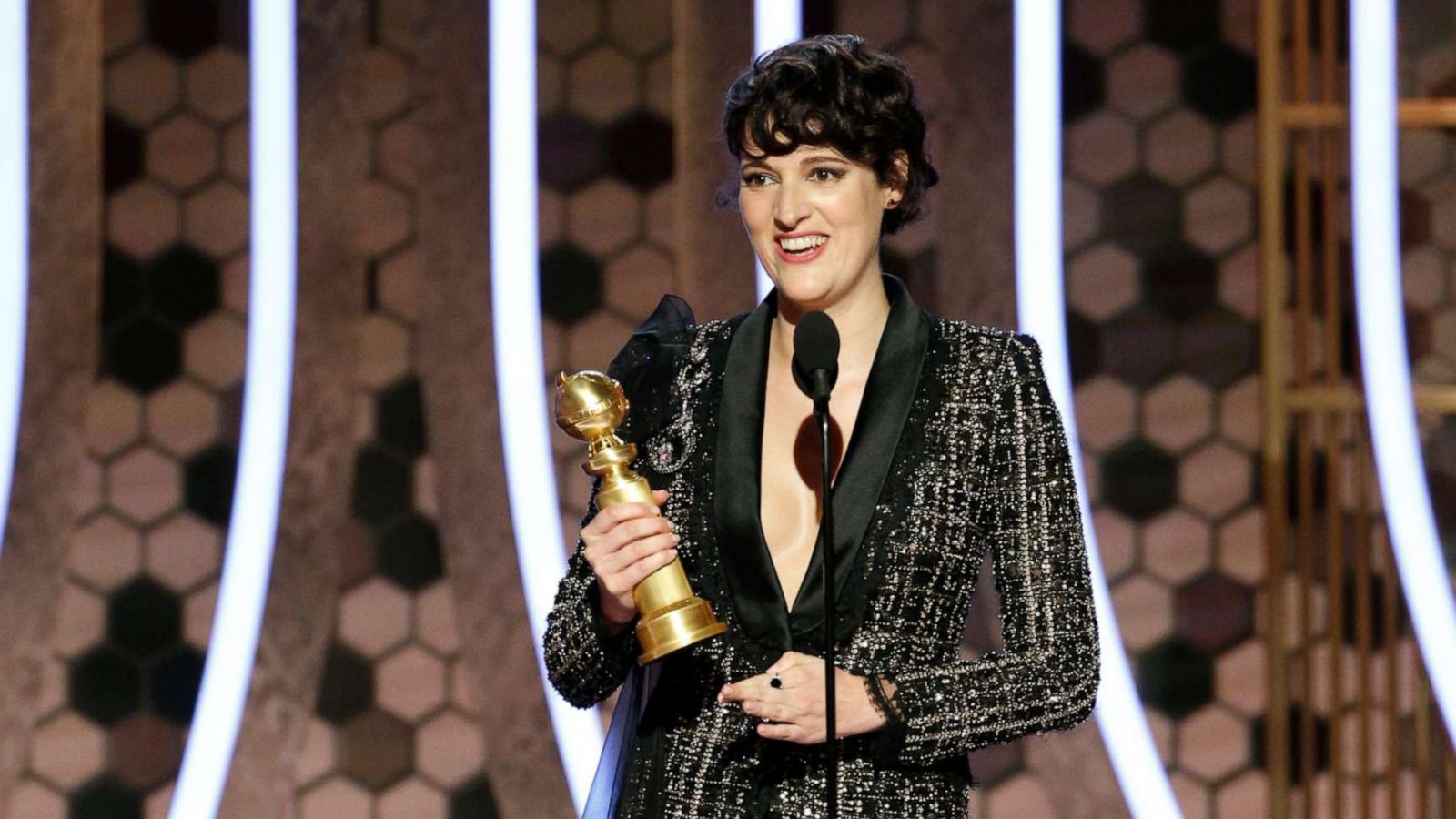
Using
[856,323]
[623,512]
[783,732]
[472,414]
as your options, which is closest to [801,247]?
[856,323]

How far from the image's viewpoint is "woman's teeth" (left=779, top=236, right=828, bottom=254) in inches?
59.2

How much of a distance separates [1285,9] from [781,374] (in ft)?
6.43

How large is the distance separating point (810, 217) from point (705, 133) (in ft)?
5.33

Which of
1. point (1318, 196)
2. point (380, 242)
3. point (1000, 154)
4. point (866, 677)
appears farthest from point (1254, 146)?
point (866, 677)

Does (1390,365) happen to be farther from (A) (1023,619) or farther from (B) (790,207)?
(B) (790,207)

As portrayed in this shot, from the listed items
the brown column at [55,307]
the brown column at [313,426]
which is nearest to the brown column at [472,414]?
the brown column at [313,426]

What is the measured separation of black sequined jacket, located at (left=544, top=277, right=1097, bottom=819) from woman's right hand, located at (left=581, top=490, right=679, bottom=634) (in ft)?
0.47

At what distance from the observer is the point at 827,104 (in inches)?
59.1

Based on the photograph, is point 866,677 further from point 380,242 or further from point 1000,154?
point 380,242

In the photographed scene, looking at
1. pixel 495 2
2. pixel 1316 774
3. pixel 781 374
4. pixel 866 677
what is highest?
pixel 495 2

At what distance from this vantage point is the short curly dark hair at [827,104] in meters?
1.50

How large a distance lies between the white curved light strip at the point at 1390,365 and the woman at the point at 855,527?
1.34 m

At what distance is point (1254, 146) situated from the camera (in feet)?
10.3

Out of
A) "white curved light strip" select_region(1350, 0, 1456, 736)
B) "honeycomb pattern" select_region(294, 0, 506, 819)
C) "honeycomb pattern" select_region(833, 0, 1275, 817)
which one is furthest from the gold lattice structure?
"honeycomb pattern" select_region(294, 0, 506, 819)
